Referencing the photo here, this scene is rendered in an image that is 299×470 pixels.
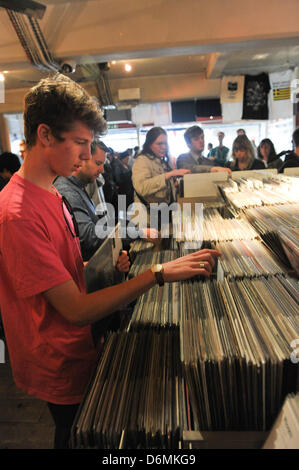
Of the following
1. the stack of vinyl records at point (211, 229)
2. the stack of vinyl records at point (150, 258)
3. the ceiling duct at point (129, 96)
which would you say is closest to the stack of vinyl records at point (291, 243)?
the stack of vinyl records at point (211, 229)

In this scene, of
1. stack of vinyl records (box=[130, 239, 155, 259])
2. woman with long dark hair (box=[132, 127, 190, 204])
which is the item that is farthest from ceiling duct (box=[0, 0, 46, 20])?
stack of vinyl records (box=[130, 239, 155, 259])

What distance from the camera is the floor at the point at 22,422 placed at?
195cm

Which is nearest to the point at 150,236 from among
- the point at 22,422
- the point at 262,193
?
the point at 262,193

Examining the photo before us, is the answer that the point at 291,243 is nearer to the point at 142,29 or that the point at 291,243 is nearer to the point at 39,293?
the point at 39,293

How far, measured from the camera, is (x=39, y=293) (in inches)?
34.5

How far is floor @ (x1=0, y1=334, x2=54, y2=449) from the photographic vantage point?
6.40 ft

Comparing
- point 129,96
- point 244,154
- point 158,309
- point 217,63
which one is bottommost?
point 158,309

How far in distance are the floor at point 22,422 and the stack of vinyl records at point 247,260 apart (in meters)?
1.77

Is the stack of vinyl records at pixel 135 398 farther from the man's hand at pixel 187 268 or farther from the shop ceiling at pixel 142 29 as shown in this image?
the shop ceiling at pixel 142 29

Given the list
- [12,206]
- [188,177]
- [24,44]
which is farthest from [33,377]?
[24,44]

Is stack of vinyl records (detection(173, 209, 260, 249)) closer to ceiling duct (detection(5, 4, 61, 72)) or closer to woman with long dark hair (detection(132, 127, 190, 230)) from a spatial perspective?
woman with long dark hair (detection(132, 127, 190, 230))

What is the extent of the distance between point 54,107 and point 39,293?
557mm

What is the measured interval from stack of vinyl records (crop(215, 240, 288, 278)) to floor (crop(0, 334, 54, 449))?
5.81 ft

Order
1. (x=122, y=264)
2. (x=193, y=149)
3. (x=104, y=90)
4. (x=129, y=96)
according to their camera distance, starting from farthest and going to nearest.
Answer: (x=129, y=96)
(x=104, y=90)
(x=193, y=149)
(x=122, y=264)
